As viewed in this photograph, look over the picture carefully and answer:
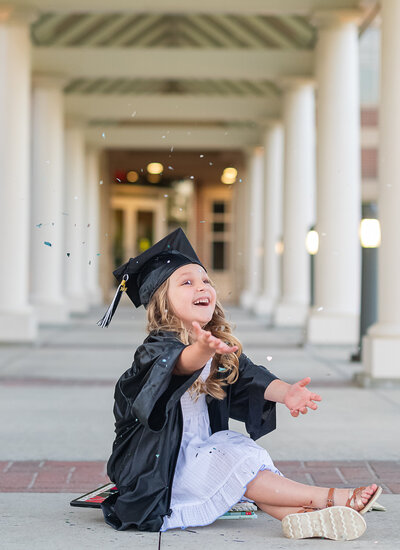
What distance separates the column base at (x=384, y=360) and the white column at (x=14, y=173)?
211 inches

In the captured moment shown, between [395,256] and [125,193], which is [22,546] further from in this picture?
[125,193]

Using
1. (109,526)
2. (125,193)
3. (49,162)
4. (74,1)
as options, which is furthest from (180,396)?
(125,193)

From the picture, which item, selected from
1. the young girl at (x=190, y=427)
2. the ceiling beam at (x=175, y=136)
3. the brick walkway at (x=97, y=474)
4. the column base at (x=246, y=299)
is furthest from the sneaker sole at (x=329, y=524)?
the column base at (x=246, y=299)

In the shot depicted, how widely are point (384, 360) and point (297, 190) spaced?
8.41m

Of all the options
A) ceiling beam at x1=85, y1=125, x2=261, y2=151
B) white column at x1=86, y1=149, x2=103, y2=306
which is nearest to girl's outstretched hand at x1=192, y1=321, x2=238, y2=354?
ceiling beam at x1=85, y1=125, x2=261, y2=151

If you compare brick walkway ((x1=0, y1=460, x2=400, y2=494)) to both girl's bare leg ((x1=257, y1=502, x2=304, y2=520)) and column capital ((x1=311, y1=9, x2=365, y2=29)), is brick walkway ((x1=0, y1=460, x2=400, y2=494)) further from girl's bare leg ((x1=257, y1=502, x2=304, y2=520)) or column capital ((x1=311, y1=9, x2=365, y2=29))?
column capital ((x1=311, y1=9, x2=365, y2=29))

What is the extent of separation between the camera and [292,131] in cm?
1659

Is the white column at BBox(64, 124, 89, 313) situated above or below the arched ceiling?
below

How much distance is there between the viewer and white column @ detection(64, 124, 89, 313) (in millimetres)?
20000

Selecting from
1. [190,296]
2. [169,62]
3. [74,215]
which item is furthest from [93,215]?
[190,296]

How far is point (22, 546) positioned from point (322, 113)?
9.96 metres

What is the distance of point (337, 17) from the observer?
12242 mm

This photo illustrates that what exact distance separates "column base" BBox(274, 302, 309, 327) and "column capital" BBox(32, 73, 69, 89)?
17.3 ft

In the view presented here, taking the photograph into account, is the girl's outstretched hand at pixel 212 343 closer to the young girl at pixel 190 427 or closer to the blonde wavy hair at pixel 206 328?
the young girl at pixel 190 427
